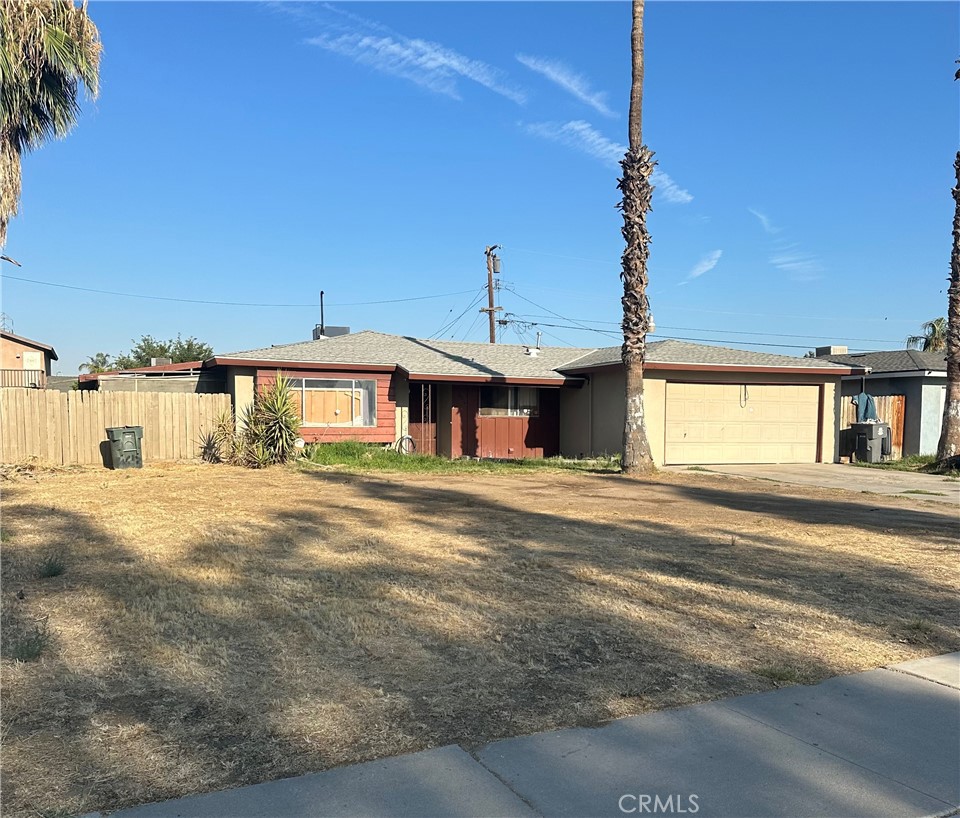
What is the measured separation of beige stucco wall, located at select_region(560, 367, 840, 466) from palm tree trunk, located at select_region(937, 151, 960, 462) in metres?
3.09

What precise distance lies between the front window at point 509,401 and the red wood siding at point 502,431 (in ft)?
0.48

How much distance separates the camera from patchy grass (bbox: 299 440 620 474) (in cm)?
1753

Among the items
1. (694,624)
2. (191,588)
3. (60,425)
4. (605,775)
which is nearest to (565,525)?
(694,624)

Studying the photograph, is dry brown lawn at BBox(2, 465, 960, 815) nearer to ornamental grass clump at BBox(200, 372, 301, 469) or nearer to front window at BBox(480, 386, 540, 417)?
ornamental grass clump at BBox(200, 372, 301, 469)

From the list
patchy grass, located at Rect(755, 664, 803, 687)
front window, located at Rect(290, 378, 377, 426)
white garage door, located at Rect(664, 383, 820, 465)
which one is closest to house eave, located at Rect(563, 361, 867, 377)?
white garage door, located at Rect(664, 383, 820, 465)

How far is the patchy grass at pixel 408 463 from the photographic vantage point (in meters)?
17.5

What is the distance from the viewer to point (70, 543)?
8070 mm

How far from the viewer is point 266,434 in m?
17.6

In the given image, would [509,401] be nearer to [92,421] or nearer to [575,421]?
[575,421]

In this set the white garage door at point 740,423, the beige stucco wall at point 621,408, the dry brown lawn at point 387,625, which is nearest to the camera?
the dry brown lawn at point 387,625

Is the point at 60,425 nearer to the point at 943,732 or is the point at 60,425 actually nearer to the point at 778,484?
the point at 778,484

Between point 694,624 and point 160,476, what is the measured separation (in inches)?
489

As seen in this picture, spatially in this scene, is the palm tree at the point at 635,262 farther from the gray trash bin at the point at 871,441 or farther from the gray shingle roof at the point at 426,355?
the gray trash bin at the point at 871,441
